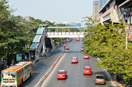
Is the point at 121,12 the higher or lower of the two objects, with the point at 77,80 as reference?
higher

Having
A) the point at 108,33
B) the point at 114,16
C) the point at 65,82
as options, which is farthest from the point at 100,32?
the point at 65,82

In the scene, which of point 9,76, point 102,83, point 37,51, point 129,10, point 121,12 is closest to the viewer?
point 9,76

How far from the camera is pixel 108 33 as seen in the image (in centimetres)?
2955

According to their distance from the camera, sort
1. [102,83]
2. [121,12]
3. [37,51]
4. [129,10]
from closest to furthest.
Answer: [102,83], [129,10], [121,12], [37,51]

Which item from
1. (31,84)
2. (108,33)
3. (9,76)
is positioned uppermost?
(108,33)

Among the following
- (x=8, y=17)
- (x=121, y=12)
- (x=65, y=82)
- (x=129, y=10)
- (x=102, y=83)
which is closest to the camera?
(x=102, y=83)

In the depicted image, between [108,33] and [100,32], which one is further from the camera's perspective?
[100,32]

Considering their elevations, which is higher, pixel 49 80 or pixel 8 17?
pixel 8 17

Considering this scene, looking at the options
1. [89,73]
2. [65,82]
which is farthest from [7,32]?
[89,73]

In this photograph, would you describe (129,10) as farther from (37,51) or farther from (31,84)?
(37,51)

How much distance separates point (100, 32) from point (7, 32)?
17.7m

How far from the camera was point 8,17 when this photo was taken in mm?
37594

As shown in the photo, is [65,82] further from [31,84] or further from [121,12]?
[121,12]

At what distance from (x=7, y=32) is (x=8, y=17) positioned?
13.2ft
